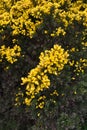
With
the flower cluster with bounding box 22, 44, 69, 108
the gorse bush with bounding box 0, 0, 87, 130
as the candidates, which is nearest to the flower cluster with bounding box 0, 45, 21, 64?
the gorse bush with bounding box 0, 0, 87, 130

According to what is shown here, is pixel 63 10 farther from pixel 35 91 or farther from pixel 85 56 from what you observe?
pixel 35 91

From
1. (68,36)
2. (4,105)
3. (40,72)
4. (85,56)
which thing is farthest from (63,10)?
(4,105)

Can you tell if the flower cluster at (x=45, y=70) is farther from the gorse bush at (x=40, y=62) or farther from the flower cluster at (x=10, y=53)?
the flower cluster at (x=10, y=53)

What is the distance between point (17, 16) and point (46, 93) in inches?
37.7

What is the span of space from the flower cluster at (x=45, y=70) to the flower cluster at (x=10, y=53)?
0.27 meters

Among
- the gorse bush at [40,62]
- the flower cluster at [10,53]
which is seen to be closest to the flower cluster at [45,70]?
the gorse bush at [40,62]

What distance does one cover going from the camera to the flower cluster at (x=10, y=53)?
3340mm

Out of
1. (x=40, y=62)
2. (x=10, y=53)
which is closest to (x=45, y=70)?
(x=40, y=62)

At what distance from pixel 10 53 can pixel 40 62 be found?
0.37 m

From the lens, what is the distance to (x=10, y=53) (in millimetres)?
3371

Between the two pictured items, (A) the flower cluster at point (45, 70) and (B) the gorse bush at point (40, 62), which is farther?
(B) the gorse bush at point (40, 62)

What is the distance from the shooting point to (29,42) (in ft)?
11.5

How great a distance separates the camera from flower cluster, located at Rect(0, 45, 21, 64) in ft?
11.0

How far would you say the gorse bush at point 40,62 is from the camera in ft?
10.8
